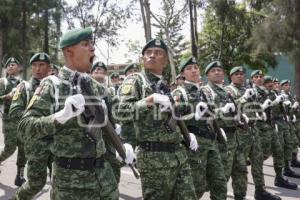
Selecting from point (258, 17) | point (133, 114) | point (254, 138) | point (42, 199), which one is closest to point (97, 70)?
point (42, 199)

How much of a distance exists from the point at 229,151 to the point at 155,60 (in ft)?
7.24

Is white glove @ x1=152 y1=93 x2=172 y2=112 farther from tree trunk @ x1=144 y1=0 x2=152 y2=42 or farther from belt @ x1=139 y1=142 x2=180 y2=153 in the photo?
tree trunk @ x1=144 y1=0 x2=152 y2=42

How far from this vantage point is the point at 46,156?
503 centimetres

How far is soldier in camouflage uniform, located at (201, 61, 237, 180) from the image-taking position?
19.1ft

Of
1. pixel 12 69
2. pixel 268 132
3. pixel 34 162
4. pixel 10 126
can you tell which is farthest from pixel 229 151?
pixel 12 69

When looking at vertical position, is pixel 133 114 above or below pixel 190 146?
above

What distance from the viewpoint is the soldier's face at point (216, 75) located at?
5988 mm

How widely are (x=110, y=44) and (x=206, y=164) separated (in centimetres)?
2895

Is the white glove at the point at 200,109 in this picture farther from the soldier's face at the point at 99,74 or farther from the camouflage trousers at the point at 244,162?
the soldier's face at the point at 99,74

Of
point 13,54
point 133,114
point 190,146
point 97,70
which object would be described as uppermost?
point 13,54

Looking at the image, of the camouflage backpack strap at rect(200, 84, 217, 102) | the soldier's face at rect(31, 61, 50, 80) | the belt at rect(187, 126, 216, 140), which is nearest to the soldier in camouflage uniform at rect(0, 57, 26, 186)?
the soldier's face at rect(31, 61, 50, 80)

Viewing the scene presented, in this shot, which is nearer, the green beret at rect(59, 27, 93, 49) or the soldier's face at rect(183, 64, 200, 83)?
the green beret at rect(59, 27, 93, 49)

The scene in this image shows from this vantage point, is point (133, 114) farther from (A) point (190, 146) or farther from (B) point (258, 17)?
(B) point (258, 17)

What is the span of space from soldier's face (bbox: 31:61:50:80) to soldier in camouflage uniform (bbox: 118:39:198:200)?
7.08 ft
